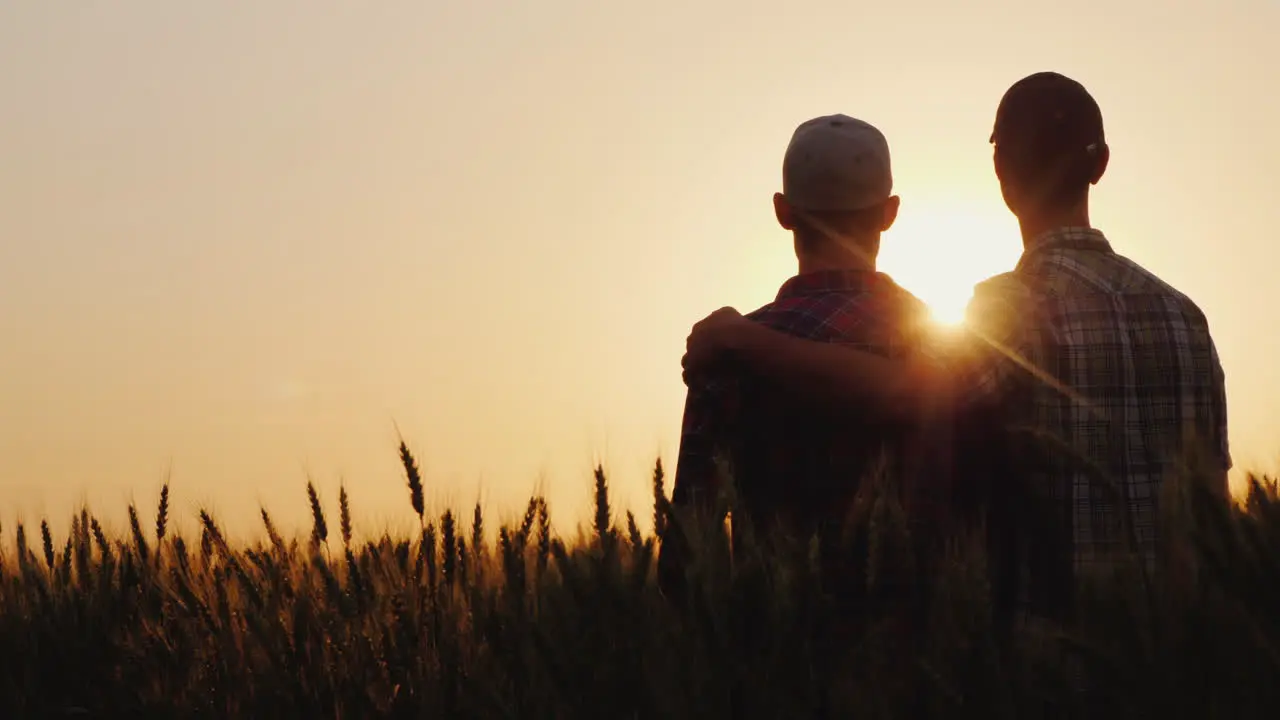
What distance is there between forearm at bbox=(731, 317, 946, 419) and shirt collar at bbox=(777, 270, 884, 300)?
0.24 m

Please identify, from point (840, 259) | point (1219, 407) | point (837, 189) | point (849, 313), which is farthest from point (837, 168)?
point (1219, 407)

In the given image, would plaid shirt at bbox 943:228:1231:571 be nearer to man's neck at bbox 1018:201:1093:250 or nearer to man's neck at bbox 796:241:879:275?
man's neck at bbox 1018:201:1093:250

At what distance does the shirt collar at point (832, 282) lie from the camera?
3.56 m

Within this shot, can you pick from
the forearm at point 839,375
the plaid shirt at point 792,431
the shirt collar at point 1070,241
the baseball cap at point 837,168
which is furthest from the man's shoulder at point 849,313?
the shirt collar at point 1070,241

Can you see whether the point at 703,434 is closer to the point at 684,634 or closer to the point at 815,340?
the point at 815,340

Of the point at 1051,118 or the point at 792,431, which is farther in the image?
the point at 1051,118

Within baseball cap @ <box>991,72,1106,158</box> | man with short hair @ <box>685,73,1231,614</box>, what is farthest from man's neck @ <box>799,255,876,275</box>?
baseball cap @ <box>991,72,1106,158</box>

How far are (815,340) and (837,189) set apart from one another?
403mm

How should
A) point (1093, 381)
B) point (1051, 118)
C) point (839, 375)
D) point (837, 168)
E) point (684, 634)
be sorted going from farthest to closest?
point (1051, 118) → point (837, 168) → point (1093, 381) → point (839, 375) → point (684, 634)

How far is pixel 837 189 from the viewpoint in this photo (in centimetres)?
357

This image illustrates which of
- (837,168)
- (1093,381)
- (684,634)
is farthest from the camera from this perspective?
(837,168)

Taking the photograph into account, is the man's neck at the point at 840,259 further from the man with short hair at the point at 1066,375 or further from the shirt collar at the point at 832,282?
the man with short hair at the point at 1066,375

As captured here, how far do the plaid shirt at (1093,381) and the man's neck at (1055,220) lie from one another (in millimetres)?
195

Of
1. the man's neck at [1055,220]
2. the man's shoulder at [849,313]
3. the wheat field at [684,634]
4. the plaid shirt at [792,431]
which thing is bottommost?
the wheat field at [684,634]
